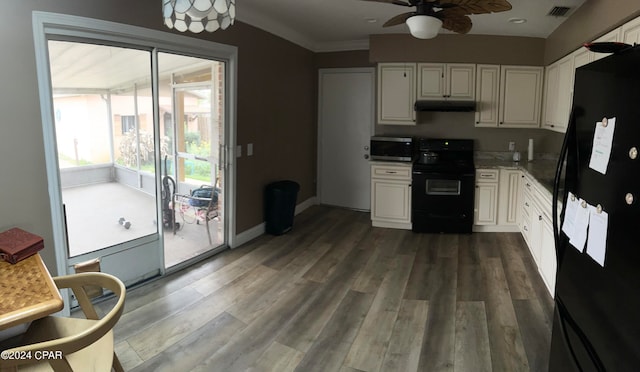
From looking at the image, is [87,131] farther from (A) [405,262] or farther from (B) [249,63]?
(A) [405,262]

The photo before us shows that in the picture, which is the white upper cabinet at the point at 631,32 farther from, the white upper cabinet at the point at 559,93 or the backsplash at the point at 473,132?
the backsplash at the point at 473,132

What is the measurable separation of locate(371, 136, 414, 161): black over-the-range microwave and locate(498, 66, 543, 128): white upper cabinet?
Answer: 1.25 meters

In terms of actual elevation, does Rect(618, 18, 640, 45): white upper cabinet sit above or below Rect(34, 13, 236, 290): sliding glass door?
above

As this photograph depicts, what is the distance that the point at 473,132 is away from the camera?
552 centimetres

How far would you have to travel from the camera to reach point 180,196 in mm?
4094

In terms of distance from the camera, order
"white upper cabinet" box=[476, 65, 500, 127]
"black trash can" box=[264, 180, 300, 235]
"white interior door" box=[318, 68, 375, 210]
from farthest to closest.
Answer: "white interior door" box=[318, 68, 375, 210], "white upper cabinet" box=[476, 65, 500, 127], "black trash can" box=[264, 180, 300, 235]

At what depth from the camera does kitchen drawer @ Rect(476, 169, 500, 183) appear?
499 centimetres

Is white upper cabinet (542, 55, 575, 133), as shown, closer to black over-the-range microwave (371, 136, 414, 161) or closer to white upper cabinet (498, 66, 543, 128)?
white upper cabinet (498, 66, 543, 128)

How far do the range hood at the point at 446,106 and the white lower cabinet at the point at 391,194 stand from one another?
2.46 feet

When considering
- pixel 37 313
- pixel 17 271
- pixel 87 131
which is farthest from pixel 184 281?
pixel 37 313

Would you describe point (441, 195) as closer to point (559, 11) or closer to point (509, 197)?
point (509, 197)

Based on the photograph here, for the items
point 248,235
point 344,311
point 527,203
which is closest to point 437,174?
point 527,203

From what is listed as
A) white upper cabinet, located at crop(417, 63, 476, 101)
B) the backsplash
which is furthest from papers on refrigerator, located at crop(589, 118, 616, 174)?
the backsplash

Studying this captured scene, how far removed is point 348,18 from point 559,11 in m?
2.02
